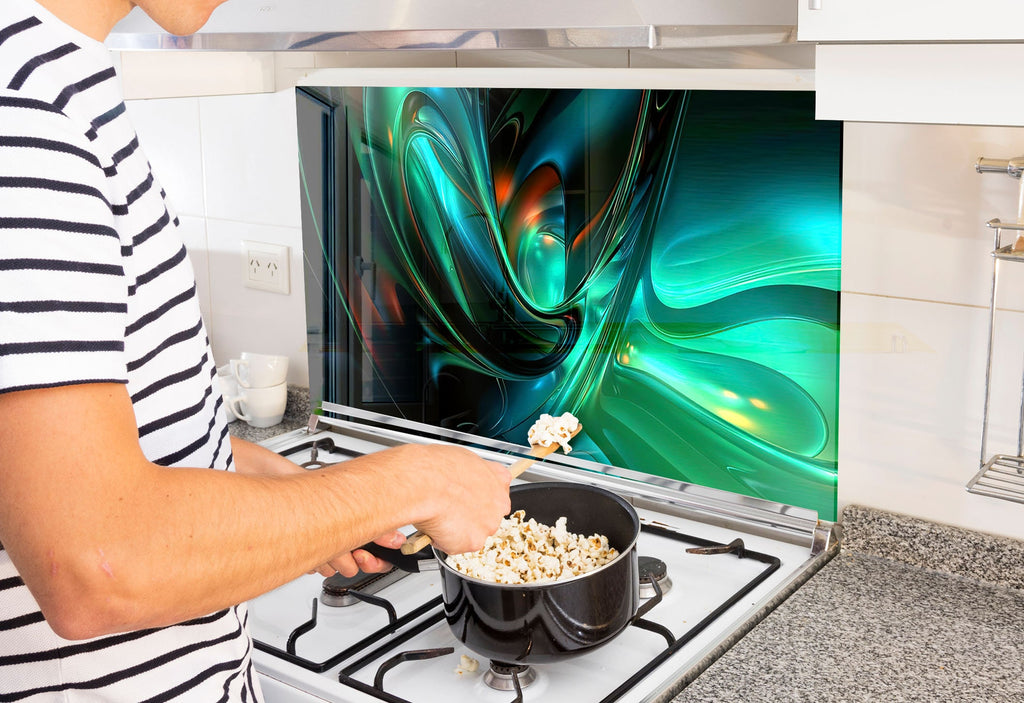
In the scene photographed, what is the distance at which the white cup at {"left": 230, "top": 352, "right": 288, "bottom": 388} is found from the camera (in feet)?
5.74

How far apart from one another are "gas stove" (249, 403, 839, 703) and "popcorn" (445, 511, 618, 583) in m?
0.08

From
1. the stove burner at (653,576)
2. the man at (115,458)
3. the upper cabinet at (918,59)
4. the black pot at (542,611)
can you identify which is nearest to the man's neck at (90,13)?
the man at (115,458)

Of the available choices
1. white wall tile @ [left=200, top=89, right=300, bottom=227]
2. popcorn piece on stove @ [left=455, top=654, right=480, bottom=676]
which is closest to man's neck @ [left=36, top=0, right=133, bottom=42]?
popcorn piece on stove @ [left=455, top=654, right=480, bottom=676]

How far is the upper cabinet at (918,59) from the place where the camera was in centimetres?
72

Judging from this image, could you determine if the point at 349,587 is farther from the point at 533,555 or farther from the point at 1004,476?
the point at 1004,476

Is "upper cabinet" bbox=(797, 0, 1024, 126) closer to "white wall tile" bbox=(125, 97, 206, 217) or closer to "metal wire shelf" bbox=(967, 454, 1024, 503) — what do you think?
"metal wire shelf" bbox=(967, 454, 1024, 503)

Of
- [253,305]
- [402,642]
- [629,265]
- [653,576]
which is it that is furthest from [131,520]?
[253,305]

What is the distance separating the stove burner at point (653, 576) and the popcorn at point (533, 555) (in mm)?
73

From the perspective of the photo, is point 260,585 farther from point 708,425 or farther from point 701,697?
point 708,425

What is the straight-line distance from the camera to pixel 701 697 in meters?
0.96

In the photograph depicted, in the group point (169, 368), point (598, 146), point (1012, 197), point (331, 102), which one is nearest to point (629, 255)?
point (598, 146)

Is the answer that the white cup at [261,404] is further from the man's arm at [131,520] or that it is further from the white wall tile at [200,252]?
the man's arm at [131,520]

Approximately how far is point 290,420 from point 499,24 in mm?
1064

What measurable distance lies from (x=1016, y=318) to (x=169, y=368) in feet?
2.95
